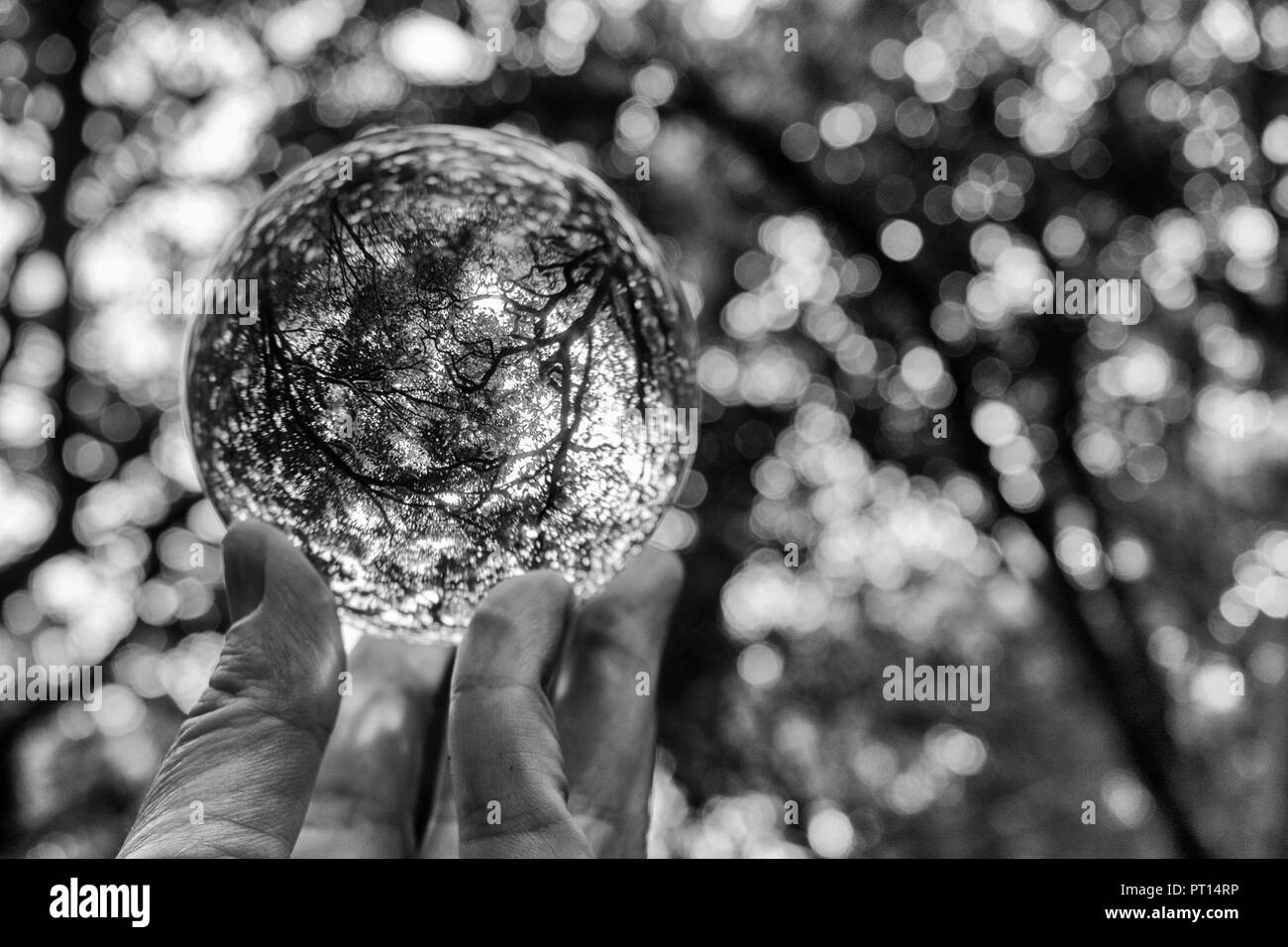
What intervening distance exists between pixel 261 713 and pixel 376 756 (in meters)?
0.75

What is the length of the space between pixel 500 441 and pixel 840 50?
6.15 meters

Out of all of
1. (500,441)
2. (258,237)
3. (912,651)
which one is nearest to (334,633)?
(500,441)

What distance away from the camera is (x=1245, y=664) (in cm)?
790

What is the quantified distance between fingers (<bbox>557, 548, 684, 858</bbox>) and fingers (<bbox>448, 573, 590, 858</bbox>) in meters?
0.63

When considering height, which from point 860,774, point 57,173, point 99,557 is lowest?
point 860,774

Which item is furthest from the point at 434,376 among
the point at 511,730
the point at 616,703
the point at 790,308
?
the point at 790,308

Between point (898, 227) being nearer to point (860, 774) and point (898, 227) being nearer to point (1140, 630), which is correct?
point (1140, 630)

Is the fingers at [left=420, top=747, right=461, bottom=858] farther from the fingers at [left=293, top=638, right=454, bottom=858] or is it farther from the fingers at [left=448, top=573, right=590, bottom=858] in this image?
the fingers at [left=448, top=573, right=590, bottom=858]

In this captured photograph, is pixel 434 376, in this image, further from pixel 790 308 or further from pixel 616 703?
pixel 790 308

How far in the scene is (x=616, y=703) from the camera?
3027 millimetres

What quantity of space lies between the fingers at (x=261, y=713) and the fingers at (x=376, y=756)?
47 cm

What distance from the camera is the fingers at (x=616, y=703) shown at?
2969 millimetres

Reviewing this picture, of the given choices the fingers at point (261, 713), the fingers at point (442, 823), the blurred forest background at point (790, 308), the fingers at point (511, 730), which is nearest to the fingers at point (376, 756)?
the fingers at point (442, 823)

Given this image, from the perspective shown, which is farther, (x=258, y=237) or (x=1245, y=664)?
(x=1245, y=664)
